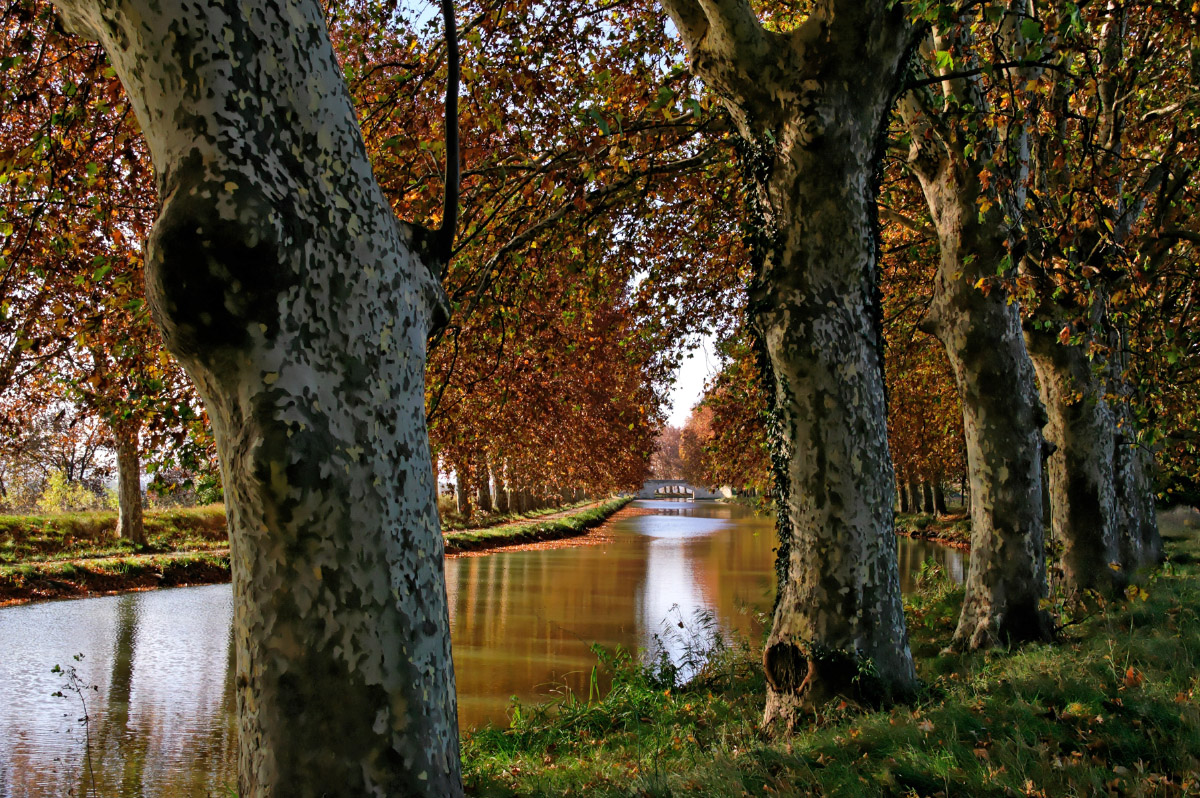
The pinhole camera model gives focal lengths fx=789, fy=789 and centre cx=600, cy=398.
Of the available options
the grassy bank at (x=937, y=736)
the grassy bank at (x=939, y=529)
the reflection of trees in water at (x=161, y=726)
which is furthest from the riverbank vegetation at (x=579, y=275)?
the grassy bank at (x=939, y=529)

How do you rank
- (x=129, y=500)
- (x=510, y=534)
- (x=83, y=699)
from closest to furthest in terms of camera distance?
(x=83, y=699) → (x=129, y=500) → (x=510, y=534)

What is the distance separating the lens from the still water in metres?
6.29

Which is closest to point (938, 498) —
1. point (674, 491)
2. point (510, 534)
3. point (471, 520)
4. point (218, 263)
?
point (510, 534)

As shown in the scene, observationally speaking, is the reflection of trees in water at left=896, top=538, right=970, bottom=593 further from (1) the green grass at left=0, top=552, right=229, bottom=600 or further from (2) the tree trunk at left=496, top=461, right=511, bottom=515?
(2) the tree trunk at left=496, top=461, right=511, bottom=515

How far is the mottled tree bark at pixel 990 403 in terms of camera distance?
301 inches

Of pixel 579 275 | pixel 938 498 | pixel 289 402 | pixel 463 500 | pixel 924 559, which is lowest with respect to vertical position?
pixel 924 559

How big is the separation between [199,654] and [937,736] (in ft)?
30.7

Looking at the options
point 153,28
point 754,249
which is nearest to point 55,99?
point 153,28

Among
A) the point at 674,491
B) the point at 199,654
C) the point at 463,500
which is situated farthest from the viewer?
the point at 674,491

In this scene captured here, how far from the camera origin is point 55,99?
6.82 m

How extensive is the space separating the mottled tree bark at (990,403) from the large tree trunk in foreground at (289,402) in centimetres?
662

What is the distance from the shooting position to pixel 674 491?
133750 millimetres

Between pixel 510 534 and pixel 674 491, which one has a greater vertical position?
pixel 510 534

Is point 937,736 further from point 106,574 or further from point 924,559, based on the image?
point 106,574
